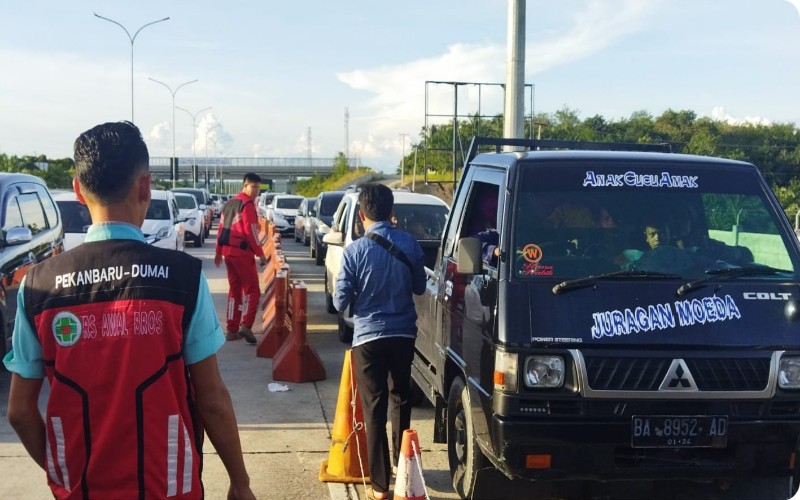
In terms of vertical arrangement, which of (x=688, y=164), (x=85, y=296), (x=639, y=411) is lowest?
(x=639, y=411)

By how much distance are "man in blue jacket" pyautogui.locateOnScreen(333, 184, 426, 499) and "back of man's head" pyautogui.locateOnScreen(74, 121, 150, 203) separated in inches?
121

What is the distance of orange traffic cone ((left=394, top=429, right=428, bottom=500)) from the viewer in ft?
15.2

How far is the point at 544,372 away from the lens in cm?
442

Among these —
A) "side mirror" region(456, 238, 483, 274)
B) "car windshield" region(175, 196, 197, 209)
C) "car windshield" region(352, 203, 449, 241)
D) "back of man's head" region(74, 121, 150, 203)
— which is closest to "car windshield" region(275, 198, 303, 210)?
"car windshield" region(175, 196, 197, 209)

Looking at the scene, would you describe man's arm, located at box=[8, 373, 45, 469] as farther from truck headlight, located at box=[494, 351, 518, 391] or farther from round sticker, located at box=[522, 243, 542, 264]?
round sticker, located at box=[522, 243, 542, 264]

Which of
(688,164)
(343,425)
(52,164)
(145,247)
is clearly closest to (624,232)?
(688,164)

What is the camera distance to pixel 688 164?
5266 mm

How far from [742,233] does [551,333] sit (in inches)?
58.4

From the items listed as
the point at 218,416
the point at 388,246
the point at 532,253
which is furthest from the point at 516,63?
the point at 218,416

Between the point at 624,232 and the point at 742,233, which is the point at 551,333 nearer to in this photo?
the point at 624,232

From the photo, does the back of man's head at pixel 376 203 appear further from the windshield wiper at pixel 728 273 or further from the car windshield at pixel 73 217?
the car windshield at pixel 73 217

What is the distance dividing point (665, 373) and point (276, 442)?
11.0 feet

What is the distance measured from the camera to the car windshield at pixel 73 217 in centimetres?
1572

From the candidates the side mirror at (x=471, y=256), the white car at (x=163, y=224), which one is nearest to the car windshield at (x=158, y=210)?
the white car at (x=163, y=224)
